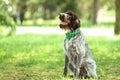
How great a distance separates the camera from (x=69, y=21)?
8.62m

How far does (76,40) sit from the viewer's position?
29.3 ft

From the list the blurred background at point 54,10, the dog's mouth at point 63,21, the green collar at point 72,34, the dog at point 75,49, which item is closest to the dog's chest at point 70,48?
the dog at point 75,49

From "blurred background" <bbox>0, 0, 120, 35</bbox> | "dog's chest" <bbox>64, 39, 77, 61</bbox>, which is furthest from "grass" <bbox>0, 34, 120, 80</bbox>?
"blurred background" <bbox>0, 0, 120, 35</bbox>

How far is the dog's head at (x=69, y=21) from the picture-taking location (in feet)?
28.0

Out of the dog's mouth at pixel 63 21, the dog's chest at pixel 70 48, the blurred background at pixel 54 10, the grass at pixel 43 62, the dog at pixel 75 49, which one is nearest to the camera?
the dog's mouth at pixel 63 21

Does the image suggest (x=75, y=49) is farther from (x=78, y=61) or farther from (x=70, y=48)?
(x=78, y=61)

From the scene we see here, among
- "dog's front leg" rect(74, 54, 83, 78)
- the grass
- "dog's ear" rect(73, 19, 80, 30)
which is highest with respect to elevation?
"dog's ear" rect(73, 19, 80, 30)

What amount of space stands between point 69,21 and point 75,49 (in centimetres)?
71

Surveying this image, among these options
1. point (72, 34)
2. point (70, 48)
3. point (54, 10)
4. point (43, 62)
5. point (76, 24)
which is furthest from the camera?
point (54, 10)

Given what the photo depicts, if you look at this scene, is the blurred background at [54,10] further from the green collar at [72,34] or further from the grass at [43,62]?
the green collar at [72,34]

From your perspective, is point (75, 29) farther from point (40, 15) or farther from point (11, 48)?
point (40, 15)

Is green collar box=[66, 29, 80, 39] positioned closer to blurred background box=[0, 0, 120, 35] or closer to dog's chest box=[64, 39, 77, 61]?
dog's chest box=[64, 39, 77, 61]

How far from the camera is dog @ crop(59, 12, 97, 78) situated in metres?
8.65

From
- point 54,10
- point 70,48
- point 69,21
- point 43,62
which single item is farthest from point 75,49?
point 54,10
